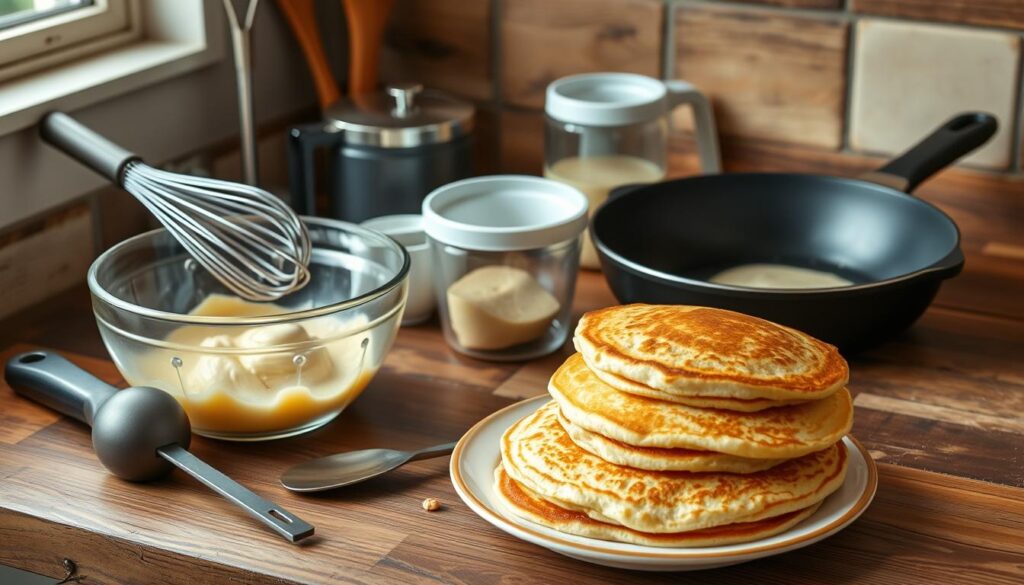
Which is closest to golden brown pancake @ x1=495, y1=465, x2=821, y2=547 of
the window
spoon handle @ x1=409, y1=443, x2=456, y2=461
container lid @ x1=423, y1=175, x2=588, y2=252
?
spoon handle @ x1=409, y1=443, x2=456, y2=461

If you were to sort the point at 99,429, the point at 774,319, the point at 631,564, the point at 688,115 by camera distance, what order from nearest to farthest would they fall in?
the point at 631,564 < the point at 99,429 < the point at 774,319 < the point at 688,115

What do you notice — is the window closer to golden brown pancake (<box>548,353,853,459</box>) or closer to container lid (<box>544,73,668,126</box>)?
container lid (<box>544,73,668,126</box>)

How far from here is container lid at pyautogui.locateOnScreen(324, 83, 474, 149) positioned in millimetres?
1271

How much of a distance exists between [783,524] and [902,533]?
4.5 inches

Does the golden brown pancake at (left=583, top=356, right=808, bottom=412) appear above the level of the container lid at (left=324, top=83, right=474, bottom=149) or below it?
below

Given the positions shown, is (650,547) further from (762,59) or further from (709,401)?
(762,59)

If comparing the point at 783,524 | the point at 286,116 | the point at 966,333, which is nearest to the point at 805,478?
the point at 783,524

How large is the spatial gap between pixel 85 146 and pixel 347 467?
410 mm

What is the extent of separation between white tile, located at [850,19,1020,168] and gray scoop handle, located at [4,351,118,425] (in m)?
0.84

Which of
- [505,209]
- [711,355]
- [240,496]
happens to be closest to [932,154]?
[505,209]

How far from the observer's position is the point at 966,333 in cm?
114

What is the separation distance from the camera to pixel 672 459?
747 mm

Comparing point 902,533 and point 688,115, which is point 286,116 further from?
point 902,533

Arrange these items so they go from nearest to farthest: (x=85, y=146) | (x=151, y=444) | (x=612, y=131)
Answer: (x=151, y=444), (x=85, y=146), (x=612, y=131)
